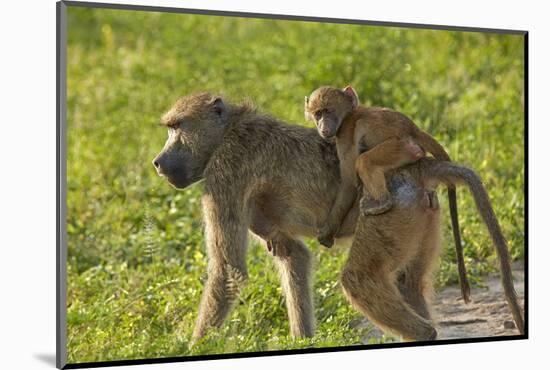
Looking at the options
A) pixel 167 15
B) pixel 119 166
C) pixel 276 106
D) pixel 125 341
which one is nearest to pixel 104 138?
pixel 119 166

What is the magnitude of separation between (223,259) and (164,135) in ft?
9.83

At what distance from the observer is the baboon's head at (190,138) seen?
5484 millimetres

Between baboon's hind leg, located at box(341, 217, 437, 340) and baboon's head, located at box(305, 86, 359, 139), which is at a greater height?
baboon's head, located at box(305, 86, 359, 139)

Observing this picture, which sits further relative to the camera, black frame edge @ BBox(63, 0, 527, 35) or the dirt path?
the dirt path

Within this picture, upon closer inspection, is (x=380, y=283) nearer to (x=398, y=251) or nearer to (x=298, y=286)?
(x=398, y=251)

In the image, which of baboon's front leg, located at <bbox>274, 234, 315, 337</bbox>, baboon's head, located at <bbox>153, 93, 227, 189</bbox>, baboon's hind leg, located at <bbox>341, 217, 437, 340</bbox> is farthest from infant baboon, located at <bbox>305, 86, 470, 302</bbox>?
baboon's head, located at <bbox>153, 93, 227, 189</bbox>

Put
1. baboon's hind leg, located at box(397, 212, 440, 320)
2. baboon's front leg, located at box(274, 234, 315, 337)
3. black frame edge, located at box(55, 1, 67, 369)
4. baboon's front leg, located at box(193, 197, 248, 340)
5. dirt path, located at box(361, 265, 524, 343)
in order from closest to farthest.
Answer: black frame edge, located at box(55, 1, 67, 369), baboon's front leg, located at box(193, 197, 248, 340), baboon's hind leg, located at box(397, 212, 440, 320), baboon's front leg, located at box(274, 234, 315, 337), dirt path, located at box(361, 265, 524, 343)

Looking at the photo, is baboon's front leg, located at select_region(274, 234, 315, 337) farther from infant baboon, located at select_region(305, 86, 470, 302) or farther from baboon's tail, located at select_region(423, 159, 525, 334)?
baboon's tail, located at select_region(423, 159, 525, 334)

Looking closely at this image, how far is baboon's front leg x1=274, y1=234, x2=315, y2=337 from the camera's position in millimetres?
5766

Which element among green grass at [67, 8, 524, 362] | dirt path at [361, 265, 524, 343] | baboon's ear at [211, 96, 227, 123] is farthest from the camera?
dirt path at [361, 265, 524, 343]

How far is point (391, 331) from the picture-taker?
5.32 m

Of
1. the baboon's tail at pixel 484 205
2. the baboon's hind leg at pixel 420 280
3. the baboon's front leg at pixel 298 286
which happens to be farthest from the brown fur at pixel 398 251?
the baboon's front leg at pixel 298 286

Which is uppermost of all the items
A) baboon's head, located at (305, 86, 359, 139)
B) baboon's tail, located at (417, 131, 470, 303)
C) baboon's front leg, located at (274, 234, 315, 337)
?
baboon's head, located at (305, 86, 359, 139)

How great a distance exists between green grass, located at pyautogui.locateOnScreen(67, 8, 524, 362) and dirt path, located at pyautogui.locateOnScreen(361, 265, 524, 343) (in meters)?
0.12
